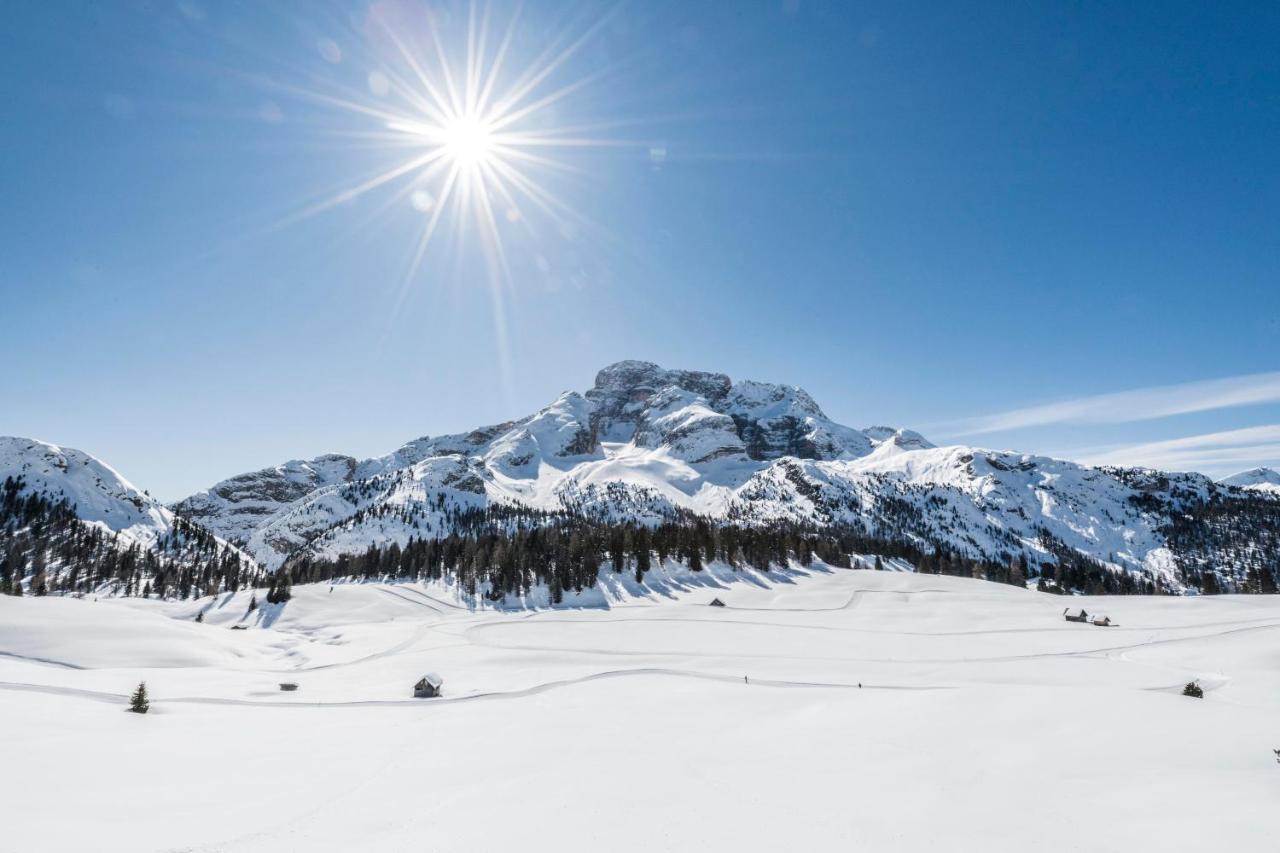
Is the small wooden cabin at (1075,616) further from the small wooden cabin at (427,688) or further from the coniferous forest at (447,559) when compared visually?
the small wooden cabin at (427,688)

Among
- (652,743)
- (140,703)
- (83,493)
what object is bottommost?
(652,743)

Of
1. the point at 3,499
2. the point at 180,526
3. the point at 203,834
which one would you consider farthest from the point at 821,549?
the point at 3,499

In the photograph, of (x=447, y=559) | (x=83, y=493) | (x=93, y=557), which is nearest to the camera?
(x=447, y=559)

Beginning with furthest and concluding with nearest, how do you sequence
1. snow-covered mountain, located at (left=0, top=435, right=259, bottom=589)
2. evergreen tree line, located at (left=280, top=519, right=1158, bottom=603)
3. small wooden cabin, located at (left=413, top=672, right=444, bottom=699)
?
snow-covered mountain, located at (left=0, top=435, right=259, bottom=589) → evergreen tree line, located at (left=280, top=519, right=1158, bottom=603) → small wooden cabin, located at (left=413, top=672, right=444, bottom=699)

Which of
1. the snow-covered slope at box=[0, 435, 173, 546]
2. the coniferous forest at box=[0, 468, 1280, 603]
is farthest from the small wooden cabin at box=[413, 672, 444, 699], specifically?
the snow-covered slope at box=[0, 435, 173, 546]

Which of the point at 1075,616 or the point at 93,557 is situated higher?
the point at 93,557

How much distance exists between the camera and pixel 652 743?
24438mm

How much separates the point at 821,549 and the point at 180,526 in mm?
221934

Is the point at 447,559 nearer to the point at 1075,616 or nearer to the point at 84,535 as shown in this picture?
the point at 1075,616

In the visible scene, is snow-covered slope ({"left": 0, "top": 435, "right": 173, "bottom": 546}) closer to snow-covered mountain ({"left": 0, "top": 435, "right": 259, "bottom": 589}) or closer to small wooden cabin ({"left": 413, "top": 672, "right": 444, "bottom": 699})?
snow-covered mountain ({"left": 0, "top": 435, "right": 259, "bottom": 589})

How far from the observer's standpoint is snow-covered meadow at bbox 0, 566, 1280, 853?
14750 mm

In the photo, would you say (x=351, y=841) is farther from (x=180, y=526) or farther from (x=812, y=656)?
(x=180, y=526)

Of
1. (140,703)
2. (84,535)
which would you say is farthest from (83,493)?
(140,703)

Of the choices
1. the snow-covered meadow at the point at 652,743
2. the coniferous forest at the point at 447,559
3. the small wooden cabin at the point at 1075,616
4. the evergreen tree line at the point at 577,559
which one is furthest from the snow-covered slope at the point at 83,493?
the small wooden cabin at the point at 1075,616
